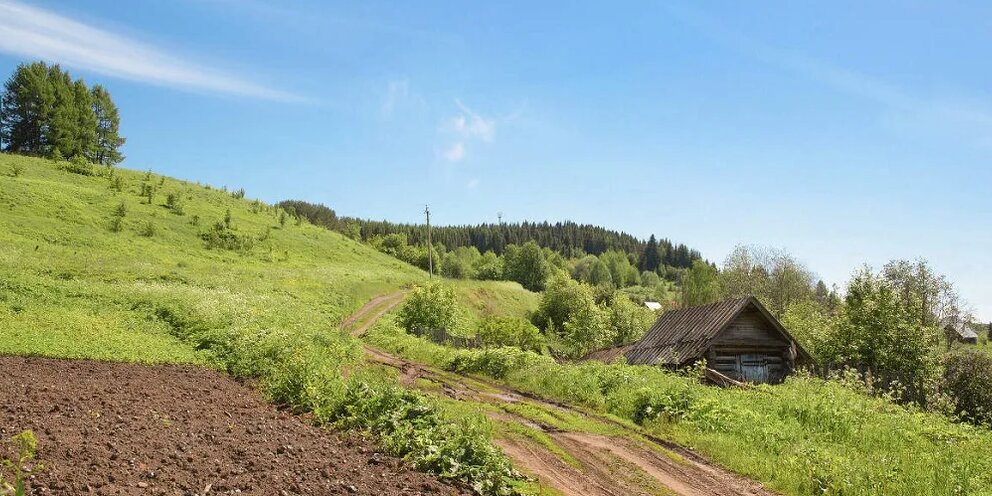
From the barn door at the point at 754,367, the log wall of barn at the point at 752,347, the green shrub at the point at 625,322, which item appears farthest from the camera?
the green shrub at the point at 625,322

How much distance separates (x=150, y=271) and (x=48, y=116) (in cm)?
5874

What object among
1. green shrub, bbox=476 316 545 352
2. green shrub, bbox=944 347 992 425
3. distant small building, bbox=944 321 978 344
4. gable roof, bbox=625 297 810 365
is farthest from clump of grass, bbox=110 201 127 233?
distant small building, bbox=944 321 978 344

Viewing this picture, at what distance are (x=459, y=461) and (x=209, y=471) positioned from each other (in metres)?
4.11

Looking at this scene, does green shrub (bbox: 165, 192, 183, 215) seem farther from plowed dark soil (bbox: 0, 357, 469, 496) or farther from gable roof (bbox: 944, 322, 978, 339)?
gable roof (bbox: 944, 322, 978, 339)

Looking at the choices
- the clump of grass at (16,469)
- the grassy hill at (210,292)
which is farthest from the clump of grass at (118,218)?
the clump of grass at (16,469)

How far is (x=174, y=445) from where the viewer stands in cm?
981

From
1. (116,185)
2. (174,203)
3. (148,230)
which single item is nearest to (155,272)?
(148,230)

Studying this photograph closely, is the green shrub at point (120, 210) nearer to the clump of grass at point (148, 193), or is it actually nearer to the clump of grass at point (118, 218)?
the clump of grass at point (118, 218)

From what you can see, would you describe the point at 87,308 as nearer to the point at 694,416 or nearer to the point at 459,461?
the point at 459,461

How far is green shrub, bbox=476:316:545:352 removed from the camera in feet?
156

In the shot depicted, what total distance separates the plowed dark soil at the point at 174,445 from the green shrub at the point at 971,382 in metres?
35.1

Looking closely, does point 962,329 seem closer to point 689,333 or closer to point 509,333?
point 509,333

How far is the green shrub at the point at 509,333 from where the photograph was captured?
47.5 meters

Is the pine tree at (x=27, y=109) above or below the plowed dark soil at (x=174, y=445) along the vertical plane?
above
